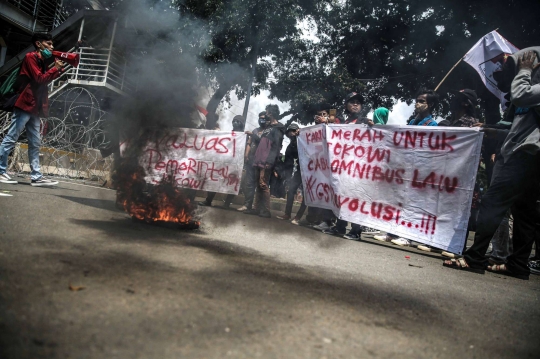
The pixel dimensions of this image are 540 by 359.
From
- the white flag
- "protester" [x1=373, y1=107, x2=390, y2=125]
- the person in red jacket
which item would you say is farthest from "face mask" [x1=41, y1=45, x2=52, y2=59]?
the white flag

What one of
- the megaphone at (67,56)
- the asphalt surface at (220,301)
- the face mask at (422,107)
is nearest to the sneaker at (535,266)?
→ the asphalt surface at (220,301)

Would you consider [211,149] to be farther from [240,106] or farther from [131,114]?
[240,106]

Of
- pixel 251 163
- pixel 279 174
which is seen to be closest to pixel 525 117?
pixel 279 174

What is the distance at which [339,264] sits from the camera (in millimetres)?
3932

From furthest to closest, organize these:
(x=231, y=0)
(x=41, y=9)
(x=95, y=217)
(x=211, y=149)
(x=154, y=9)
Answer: (x=41, y=9) → (x=231, y=0) → (x=154, y=9) → (x=211, y=149) → (x=95, y=217)

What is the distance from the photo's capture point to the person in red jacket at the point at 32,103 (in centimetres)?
648

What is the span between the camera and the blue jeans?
6453mm

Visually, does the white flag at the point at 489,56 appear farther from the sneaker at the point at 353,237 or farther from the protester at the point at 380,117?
the sneaker at the point at 353,237

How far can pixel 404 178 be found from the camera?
5.80 meters

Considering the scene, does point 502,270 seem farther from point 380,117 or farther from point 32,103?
point 32,103

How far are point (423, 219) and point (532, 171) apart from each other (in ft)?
4.69

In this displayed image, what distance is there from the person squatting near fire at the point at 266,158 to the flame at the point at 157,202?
3380mm

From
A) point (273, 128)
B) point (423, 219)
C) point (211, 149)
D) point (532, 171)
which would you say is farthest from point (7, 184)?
point (532, 171)

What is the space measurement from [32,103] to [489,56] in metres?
7.22
